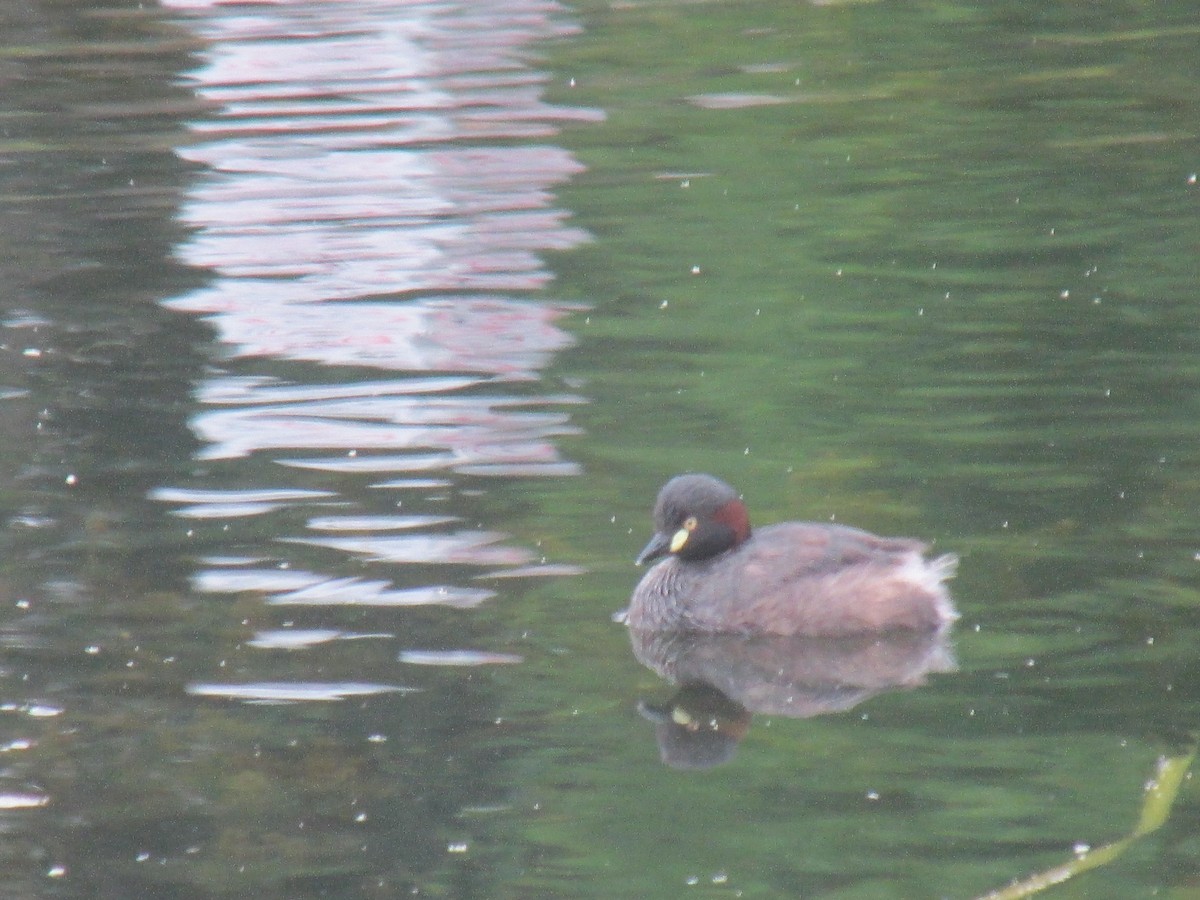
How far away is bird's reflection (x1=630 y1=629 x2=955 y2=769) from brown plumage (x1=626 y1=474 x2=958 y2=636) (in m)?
0.05

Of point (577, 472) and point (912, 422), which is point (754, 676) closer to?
point (577, 472)

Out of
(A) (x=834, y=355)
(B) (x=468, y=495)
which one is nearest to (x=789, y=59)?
(A) (x=834, y=355)

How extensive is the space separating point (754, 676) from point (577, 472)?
198 centimetres

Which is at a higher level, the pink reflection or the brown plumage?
the brown plumage

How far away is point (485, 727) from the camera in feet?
22.1

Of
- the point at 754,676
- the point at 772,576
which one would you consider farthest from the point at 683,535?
the point at 754,676

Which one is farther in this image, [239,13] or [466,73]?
[239,13]

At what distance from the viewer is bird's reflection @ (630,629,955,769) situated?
6.80 meters

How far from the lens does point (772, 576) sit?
7621 millimetres

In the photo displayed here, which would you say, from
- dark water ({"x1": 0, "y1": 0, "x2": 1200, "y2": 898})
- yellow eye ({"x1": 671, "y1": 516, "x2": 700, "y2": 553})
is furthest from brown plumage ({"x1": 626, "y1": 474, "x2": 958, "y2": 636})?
dark water ({"x1": 0, "y1": 0, "x2": 1200, "y2": 898})

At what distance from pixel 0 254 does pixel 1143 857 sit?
32.5ft

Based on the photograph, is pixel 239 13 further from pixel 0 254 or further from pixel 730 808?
pixel 730 808

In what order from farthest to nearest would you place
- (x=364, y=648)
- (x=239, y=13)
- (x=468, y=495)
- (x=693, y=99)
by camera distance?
1. (x=239, y=13)
2. (x=693, y=99)
3. (x=468, y=495)
4. (x=364, y=648)

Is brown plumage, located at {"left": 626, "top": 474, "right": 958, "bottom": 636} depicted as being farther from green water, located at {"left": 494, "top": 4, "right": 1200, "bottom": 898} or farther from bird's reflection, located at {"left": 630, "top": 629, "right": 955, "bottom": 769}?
green water, located at {"left": 494, "top": 4, "right": 1200, "bottom": 898}
